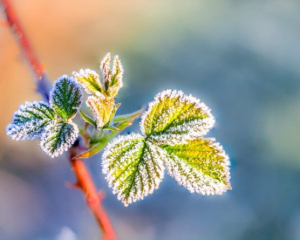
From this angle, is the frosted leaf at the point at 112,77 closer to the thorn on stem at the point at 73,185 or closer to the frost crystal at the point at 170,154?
the frost crystal at the point at 170,154

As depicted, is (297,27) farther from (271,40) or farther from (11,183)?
(11,183)

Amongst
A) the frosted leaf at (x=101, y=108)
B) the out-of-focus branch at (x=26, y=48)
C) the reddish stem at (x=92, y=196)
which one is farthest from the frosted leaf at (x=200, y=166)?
the out-of-focus branch at (x=26, y=48)

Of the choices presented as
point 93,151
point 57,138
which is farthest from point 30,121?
point 93,151

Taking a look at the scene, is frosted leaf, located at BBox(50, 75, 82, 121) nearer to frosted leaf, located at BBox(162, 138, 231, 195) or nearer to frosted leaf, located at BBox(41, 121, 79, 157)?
frosted leaf, located at BBox(41, 121, 79, 157)

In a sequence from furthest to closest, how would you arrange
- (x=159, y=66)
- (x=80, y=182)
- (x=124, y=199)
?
(x=159, y=66), (x=80, y=182), (x=124, y=199)

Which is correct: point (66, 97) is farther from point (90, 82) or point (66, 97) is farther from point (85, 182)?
point (85, 182)

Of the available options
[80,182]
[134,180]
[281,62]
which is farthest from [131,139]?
[281,62]

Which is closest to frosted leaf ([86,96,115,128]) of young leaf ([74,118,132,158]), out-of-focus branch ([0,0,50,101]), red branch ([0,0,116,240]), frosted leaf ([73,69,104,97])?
frosted leaf ([73,69,104,97])
